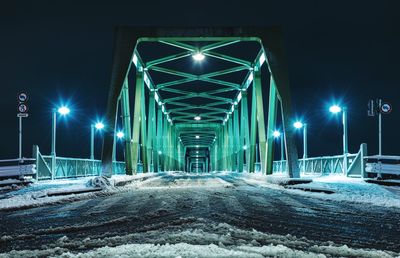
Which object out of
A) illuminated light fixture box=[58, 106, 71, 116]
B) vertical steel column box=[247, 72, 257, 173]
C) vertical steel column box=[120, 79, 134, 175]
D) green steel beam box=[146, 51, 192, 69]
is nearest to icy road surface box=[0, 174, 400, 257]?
vertical steel column box=[120, 79, 134, 175]

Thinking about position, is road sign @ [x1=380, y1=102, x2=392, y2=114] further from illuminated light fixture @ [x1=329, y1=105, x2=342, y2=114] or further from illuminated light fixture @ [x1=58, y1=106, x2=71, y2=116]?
illuminated light fixture @ [x1=58, y1=106, x2=71, y2=116]

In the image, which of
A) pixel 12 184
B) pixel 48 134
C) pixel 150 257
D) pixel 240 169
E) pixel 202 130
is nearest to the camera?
pixel 150 257

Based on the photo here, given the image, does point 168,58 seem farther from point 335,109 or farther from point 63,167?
point 335,109

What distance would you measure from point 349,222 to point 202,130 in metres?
67.3

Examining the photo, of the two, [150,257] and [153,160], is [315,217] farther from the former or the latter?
[153,160]

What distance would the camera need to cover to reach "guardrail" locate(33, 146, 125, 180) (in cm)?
1911

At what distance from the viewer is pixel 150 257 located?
3.62m

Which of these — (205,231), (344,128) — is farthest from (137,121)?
(205,231)

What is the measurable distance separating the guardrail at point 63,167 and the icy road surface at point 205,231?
1094cm

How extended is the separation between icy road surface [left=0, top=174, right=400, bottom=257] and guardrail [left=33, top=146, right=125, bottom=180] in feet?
35.9

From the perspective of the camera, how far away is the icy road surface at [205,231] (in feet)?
13.1

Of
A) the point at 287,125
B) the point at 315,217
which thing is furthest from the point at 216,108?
the point at 315,217

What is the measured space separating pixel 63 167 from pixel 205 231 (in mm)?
18729

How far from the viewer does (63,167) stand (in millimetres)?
22438
